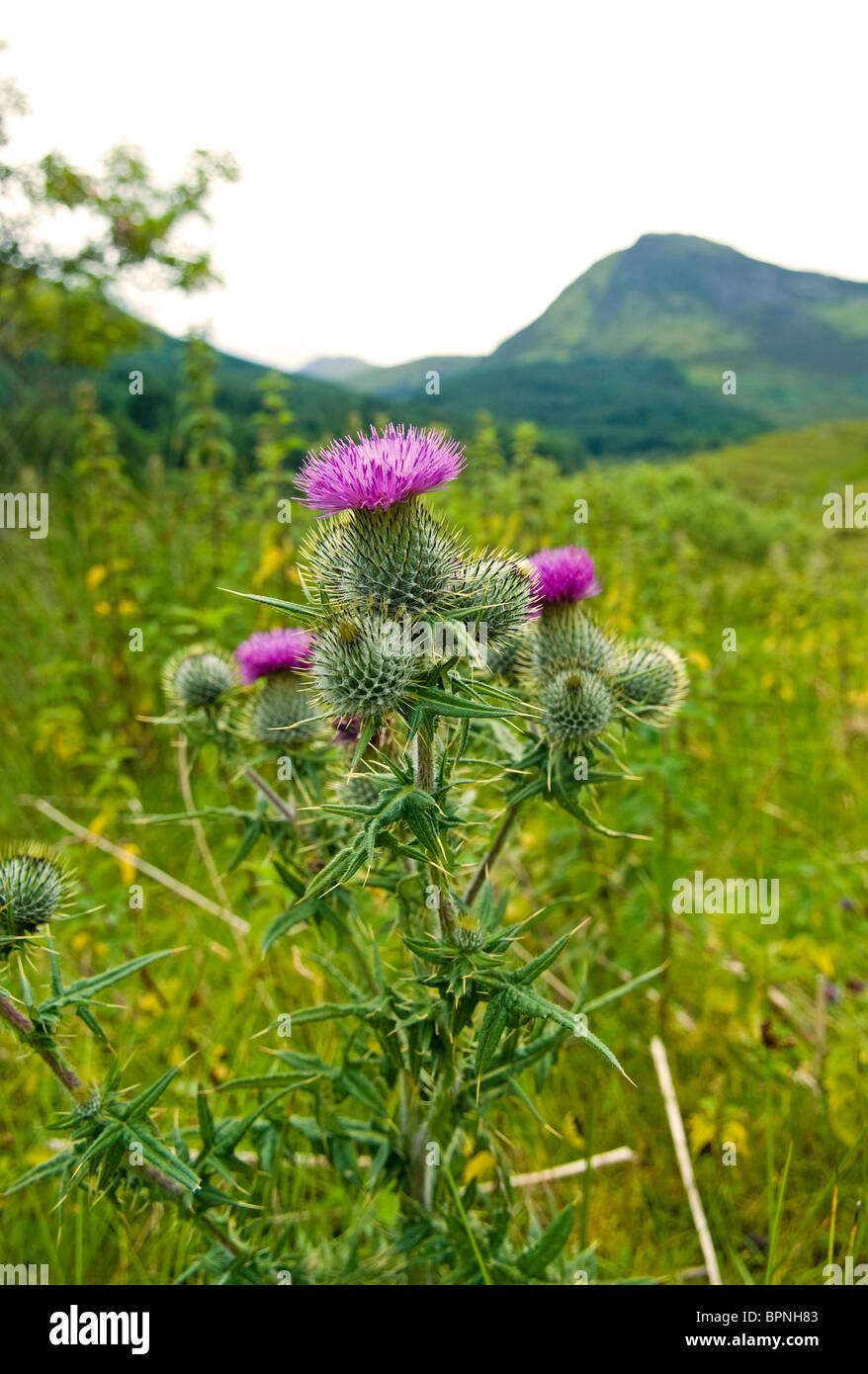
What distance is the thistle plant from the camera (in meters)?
1.82

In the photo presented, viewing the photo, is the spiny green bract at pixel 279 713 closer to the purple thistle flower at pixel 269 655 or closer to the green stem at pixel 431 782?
the purple thistle flower at pixel 269 655

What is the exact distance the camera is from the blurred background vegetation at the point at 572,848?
3.27m

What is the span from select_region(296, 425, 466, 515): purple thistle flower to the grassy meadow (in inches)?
32.5

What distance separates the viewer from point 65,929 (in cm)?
475

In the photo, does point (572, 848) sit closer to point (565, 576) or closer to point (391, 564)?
point (565, 576)

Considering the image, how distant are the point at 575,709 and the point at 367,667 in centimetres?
75

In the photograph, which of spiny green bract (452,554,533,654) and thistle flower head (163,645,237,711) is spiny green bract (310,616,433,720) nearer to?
spiny green bract (452,554,533,654)

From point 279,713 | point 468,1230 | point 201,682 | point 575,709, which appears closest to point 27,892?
point 201,682

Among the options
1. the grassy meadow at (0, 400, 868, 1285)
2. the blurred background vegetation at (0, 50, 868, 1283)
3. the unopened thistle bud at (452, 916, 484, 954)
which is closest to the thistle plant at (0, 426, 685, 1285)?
the unopened thistle bud at (452, 916, 484, 954)

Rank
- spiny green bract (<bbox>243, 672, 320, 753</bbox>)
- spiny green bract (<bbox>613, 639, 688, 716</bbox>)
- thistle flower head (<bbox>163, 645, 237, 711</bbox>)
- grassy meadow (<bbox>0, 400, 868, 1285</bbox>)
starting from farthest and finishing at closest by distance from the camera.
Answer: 1. grassy meadow (<bbox>0, 400, 868, 1285</bbox>)
2. thistle flower head (<bbox>163, 645, 237, 711</bbox>)
3. spiny green bract (<bbox>243, 672, 320, 753</bbox>)
4. spiny green bract (<bbox>613, 639, 688, 716</bbox>)

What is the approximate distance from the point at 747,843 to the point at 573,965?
1.77 meters

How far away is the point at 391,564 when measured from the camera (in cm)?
203

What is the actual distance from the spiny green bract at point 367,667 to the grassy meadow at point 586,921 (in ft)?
1.42

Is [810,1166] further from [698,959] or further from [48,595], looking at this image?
[48,595]
